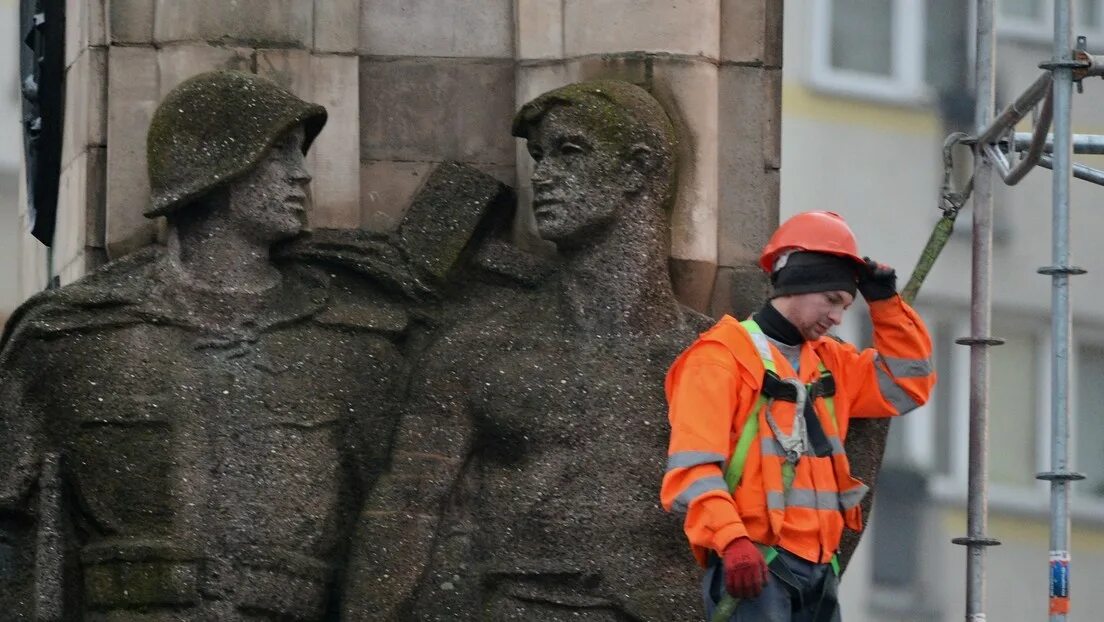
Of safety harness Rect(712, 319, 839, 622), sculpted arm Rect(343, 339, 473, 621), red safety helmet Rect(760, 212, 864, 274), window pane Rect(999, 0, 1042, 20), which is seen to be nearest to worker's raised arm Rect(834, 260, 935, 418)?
red safety helmet Rect(760, 212, 864, 274)

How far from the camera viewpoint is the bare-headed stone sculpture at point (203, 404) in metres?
14.6

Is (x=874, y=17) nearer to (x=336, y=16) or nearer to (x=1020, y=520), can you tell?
(x=1020, y=520)

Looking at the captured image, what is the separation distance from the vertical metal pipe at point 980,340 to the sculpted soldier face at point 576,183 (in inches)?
56.6

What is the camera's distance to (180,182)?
14914 mm

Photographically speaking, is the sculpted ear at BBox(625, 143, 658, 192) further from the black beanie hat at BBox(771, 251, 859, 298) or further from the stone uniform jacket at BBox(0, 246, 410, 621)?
the black beanie hat at BBox(771, 251, 859, 298)

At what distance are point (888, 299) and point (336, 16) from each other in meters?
2.98

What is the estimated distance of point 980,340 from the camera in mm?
14859

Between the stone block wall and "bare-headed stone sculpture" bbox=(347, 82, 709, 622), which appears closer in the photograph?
"bare-headed stone sculpture" bbox=(347, 82, 709, 622)

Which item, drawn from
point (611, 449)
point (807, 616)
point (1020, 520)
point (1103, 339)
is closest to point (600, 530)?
point (611, 449)

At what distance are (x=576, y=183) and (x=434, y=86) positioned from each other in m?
1.08

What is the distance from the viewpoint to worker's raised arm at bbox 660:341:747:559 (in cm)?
1300

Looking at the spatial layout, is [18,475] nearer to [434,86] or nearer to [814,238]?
[434,86]

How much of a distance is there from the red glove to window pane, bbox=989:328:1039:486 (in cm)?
1421

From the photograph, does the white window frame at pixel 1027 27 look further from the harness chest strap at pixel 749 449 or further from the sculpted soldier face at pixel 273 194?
the harness chest strap at pixel 749 449
